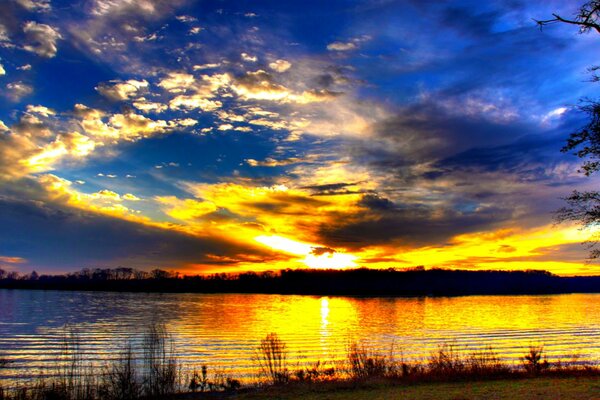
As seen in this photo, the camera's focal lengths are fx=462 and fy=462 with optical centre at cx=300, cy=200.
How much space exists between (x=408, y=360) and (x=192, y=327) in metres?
34.4

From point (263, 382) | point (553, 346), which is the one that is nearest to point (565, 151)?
point (263, 382)

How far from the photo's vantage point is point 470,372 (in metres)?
23.0

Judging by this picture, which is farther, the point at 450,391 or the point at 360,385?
the point at 360,385

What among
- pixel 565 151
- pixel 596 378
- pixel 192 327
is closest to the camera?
pixel 565 151

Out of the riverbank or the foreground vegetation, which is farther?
the foreground vegetation

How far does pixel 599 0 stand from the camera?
1491 centimetres

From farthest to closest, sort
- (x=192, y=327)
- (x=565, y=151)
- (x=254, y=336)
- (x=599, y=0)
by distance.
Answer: (x=192, y=327) → (x=254, y=336) → (x=565, y=151) → (x=599, y=0)

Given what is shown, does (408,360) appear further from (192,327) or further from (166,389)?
(192,327)

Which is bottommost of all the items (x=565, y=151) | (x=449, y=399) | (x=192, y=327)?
(x=192, y=327)

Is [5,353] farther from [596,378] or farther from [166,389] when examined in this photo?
[596,378]

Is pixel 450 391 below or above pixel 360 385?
above

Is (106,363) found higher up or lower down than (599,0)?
lower down

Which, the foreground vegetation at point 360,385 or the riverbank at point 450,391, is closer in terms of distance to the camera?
the riverbank at point 450,391

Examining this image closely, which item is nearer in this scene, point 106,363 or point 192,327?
point 106,363
